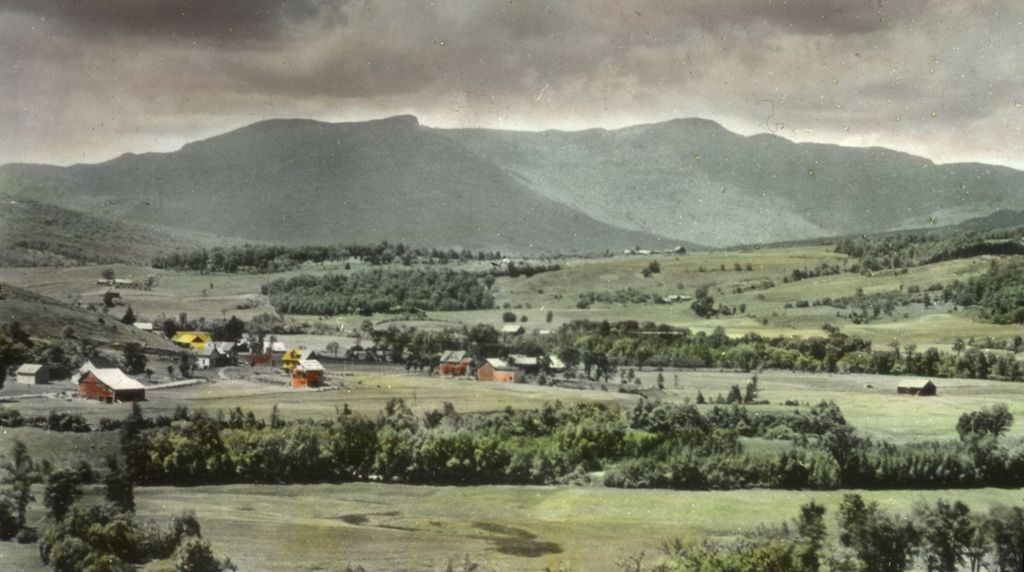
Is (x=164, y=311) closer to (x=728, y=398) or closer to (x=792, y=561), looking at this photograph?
(x=728, y=398)

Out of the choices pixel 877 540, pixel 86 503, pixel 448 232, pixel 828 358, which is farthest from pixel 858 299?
pixel 86 503

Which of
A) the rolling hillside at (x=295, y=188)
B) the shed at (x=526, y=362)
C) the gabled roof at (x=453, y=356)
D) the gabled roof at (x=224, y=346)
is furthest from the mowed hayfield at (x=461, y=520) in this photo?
the rolling hillside at (x=295, y=188)

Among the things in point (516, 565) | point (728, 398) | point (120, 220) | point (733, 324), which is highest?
point (120, 220)

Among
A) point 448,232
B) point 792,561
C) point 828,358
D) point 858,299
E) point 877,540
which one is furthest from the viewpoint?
point 448,232

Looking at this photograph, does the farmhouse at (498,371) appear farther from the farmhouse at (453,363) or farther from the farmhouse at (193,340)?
the farmhouse at (193,340)

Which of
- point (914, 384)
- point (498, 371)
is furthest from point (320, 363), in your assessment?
point (914, 384)

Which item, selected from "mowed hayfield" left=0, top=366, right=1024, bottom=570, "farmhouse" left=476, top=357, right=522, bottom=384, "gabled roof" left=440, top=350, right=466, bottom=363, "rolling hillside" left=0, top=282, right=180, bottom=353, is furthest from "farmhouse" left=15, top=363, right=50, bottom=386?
"farmhouse" left=476, top=357, right=522, bottom=384

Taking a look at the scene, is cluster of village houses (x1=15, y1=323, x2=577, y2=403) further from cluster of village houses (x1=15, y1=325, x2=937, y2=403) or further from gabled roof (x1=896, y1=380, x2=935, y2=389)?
gabled roof (x1=896, y1=380, x2=935, y2=389)
